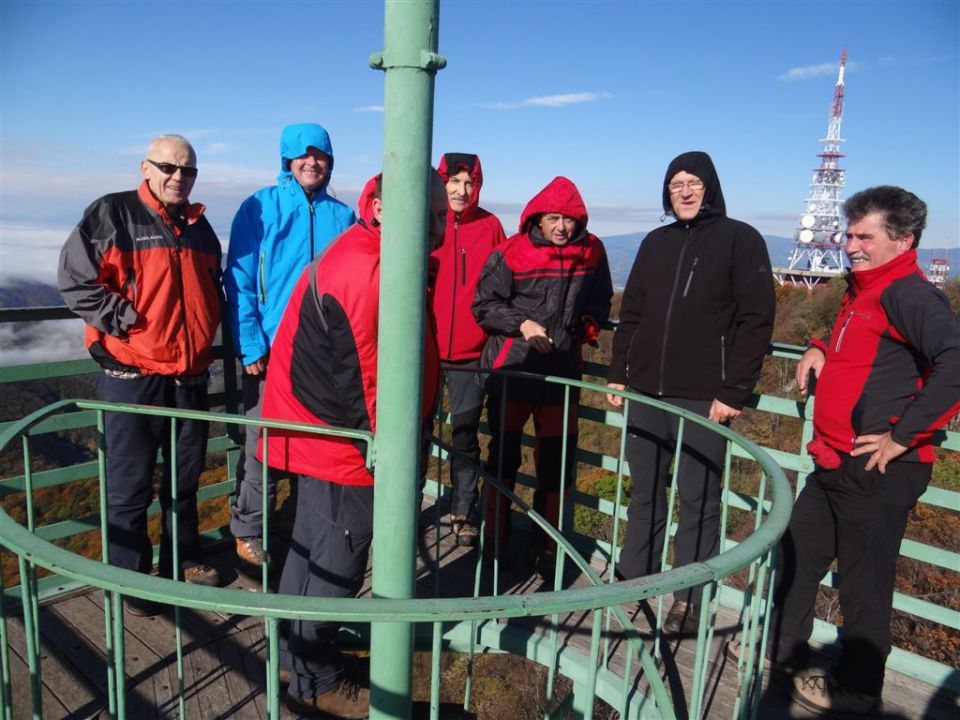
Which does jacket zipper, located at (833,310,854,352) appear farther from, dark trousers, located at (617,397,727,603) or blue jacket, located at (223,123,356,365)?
blue jacket, located at (223,123,356,365)

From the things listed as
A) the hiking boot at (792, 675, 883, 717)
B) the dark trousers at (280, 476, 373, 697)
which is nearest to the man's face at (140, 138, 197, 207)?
the dark trousers at (280, 476, 373, 697)

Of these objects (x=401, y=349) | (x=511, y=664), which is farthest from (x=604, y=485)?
(x=401, y=349)

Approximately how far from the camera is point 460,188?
3.85 metres

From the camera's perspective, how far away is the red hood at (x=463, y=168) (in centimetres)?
385

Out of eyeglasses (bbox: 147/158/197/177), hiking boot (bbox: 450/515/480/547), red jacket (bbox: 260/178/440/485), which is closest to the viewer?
red jacket (bbox: 260/178/440/485)

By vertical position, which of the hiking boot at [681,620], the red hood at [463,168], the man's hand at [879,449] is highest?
the red hood at [463,168]

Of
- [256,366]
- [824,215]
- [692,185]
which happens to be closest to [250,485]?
[256,366]

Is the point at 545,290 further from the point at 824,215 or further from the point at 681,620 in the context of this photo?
the point at 824,215

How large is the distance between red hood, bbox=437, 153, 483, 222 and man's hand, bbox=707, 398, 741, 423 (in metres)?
1.72

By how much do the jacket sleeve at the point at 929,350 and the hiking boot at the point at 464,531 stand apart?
239cm

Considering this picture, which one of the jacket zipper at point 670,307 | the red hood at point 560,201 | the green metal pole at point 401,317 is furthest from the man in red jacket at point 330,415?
the red hood at point 560,201

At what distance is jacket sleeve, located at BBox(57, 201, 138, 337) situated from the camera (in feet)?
9.88

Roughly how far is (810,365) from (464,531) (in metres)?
2.16

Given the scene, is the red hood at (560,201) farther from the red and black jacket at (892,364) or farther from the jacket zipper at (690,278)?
Result: the red and black jacket at (892,364)
